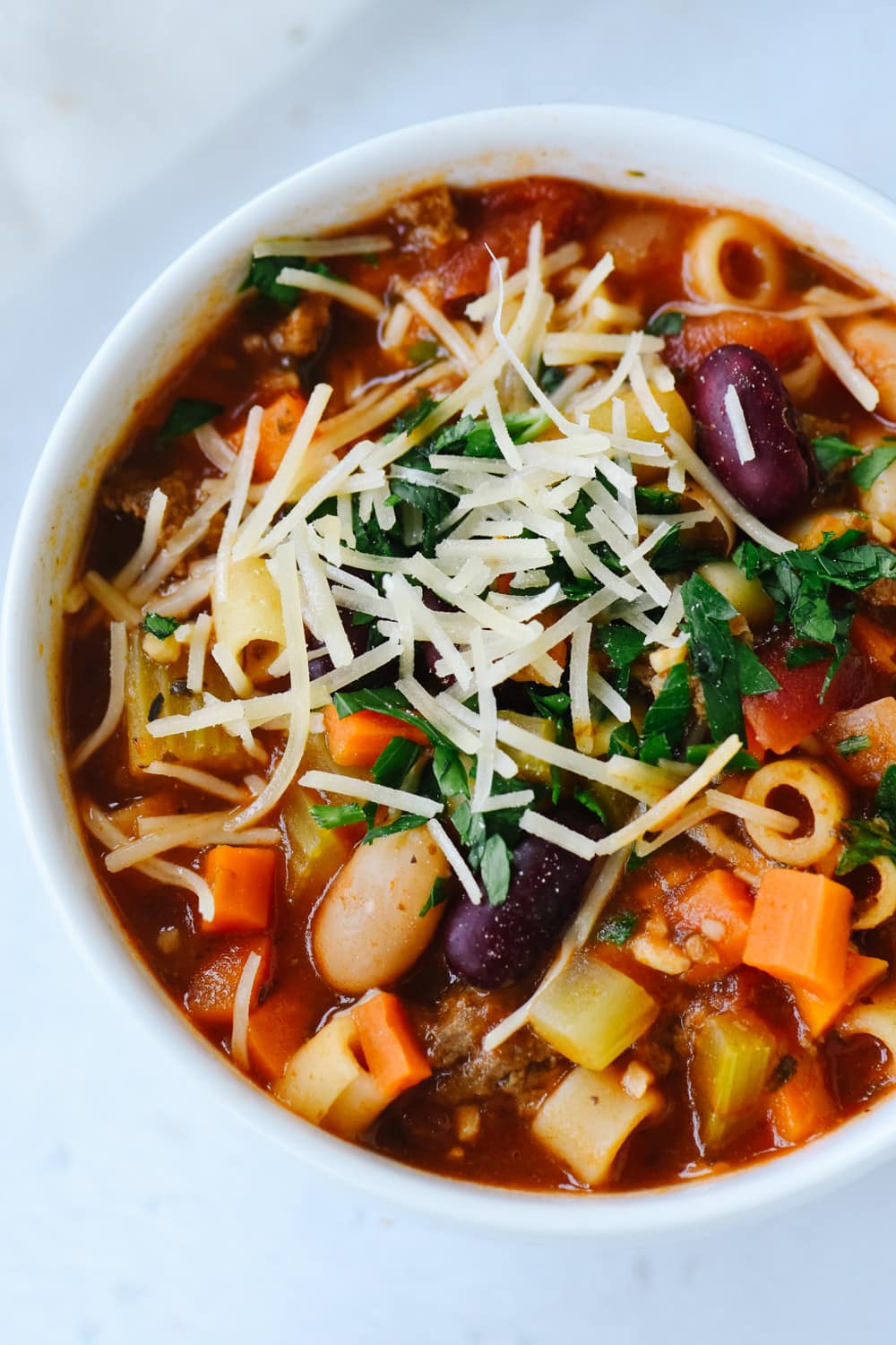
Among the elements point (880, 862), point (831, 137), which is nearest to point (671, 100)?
point (831, 137)

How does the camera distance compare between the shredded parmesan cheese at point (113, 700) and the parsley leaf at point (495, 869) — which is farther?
the shredded parmesan cheese at point (113, 700)

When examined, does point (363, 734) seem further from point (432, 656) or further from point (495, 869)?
point (495, 869)

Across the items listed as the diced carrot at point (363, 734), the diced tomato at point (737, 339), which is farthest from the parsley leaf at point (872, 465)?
the diced carrot at point (363, 734)

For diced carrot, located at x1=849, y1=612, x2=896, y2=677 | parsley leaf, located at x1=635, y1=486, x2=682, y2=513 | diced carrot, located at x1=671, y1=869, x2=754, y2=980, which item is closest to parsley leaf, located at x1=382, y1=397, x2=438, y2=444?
parsley leaf, located at x1=635, y1=486, x2=682, y2=513

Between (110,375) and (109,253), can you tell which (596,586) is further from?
(109,253)

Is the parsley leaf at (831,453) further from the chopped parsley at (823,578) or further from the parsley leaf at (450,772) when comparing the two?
the parsley leaf at (450,772)

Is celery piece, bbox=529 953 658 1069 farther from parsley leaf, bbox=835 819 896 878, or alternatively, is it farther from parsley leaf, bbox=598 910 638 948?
parsley leaf, bbox=835 819 896 878

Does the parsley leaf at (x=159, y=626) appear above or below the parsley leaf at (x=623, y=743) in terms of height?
above
